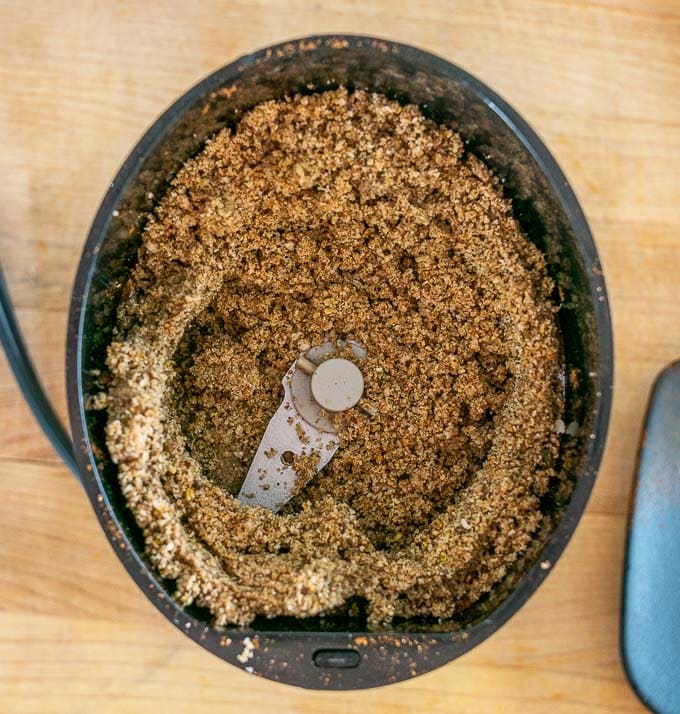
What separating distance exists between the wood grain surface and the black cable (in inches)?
0.6

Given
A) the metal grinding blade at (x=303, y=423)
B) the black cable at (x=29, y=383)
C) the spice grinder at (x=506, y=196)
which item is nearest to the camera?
the spice grinder at (x=506, y=196)

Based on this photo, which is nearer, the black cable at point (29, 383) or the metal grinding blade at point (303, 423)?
the black cable at point (29, 383)

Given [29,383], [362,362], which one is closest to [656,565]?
[362,362]

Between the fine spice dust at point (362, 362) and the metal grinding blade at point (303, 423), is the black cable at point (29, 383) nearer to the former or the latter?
the fine spice dust at point (362, 362)

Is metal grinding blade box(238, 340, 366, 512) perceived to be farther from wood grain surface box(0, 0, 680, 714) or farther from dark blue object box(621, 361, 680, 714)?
dark blue object box(621, 361, 680, 714)

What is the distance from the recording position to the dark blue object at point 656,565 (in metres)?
0.77

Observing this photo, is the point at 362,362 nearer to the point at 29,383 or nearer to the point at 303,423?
the point at 303,423

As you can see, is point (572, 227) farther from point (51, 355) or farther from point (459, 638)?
point (51, 355)

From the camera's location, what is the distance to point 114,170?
76 centimetres

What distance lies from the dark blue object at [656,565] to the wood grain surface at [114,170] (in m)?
0.02

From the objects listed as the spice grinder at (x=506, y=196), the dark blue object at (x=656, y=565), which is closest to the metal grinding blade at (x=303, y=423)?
the spice grinder at (x=506, y=196)

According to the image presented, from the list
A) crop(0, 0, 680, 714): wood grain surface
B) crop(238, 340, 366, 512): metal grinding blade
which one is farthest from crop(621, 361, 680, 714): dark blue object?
crop(238, 340, 366, 512): metal grinding blade

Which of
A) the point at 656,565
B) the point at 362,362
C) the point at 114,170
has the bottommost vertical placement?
the point at 656,565

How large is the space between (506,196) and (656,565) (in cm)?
42
